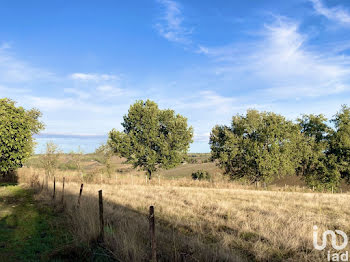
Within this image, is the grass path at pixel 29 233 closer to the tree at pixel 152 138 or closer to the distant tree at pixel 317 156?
the tree at pixel 152 138

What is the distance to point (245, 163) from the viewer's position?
39750 mm

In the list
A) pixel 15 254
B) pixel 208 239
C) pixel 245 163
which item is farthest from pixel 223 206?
pixel 245 163

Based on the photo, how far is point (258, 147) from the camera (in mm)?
38156

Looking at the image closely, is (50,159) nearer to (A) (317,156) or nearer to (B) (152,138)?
(B) (152,138)

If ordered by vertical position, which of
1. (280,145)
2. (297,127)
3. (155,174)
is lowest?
(155,174)

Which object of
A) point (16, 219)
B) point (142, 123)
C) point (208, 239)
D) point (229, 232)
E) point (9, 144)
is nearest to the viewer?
point (208, 239)

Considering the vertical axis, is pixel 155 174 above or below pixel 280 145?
below

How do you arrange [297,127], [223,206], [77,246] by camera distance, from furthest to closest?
[297,127]
[223,206]
[77,246]

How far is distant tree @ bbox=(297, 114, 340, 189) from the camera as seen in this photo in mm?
37781

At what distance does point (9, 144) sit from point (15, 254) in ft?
51.2

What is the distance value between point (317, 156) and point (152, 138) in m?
27.0

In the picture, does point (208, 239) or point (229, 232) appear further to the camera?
point (229, 232)

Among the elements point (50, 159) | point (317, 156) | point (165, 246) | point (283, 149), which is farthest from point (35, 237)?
point (317, 156)

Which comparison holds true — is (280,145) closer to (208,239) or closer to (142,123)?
(142,123)
